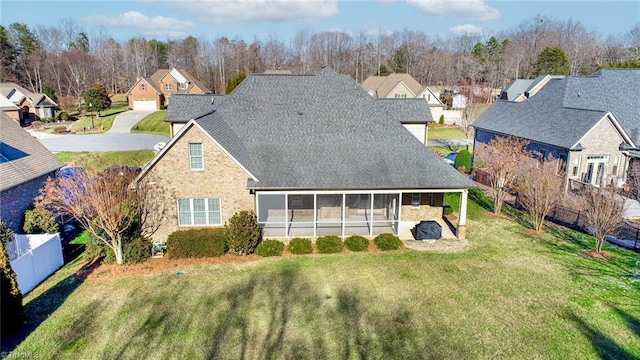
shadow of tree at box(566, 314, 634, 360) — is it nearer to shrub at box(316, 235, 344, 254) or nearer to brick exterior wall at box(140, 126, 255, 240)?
shrub at box(316, 235, 344, 254)

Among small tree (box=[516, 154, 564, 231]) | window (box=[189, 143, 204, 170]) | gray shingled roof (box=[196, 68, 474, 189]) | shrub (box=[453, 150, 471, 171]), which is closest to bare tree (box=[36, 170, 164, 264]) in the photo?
window (box=[189, 143, 204, 170])

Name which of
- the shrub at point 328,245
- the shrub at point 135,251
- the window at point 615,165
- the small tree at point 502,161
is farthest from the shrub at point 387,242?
the window at point 615,165

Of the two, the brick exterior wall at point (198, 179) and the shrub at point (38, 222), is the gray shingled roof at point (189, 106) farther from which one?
the shrub at point (38, 222)

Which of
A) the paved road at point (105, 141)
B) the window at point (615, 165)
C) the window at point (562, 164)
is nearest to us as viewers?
the window at point (562, 164)

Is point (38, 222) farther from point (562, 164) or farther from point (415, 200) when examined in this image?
point (562, 164)

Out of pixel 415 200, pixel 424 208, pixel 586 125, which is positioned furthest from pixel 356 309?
pixel 586 125
